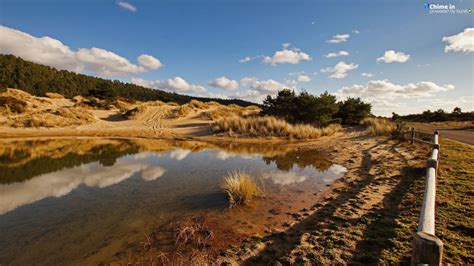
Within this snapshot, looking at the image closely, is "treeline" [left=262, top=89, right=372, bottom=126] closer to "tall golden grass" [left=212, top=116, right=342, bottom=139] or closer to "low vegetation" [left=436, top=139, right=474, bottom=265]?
"tall golden grass" [left=212, top=116, right=342, bottom=139]

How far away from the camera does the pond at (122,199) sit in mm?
3747

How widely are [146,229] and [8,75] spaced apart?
7942cm

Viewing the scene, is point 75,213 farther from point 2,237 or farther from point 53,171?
point 53,171

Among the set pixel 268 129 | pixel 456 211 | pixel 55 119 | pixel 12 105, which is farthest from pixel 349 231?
pixel 12 105

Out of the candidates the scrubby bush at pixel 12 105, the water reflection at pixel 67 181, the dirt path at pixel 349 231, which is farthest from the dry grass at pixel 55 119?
the dirt path at pixel 349 231

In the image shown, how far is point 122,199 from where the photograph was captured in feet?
18.3

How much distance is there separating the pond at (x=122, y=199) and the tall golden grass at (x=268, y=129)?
249 inches

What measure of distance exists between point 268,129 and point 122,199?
13.0 meters

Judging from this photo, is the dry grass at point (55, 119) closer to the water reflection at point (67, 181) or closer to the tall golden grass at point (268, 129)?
the tall golden grass at point (268, 129)

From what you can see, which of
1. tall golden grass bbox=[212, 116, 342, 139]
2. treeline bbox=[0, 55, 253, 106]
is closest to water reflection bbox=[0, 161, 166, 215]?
tall golden grass bbox=[212, 116, 342, 139]

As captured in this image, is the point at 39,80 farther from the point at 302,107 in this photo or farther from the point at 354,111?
the point at 354,111

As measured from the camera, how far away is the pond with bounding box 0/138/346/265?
375cm

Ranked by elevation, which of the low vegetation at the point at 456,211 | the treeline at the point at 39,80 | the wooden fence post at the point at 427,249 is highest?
the treeline at the point at 39,80

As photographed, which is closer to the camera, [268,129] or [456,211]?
[456,211]
